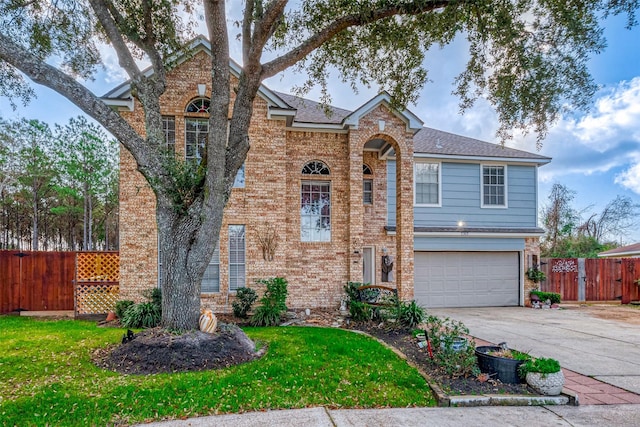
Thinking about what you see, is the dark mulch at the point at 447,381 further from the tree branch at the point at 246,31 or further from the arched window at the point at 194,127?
the arched window at the point at 194,127

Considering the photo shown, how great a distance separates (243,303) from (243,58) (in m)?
5.91

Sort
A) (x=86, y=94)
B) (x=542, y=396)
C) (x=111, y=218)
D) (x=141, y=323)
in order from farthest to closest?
1. (x=111, y=218)
2. (x=141, y=323)
3. (x=86, y=94)
4. (x=542, y=396)

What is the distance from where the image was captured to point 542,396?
4430 mm

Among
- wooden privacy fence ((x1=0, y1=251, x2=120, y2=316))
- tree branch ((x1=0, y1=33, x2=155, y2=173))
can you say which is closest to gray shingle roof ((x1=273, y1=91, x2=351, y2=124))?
tree branch ((x1=0, y1=33, x2=155, y2=173))

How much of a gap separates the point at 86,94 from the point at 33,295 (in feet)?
26.0

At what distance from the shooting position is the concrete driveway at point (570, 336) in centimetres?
571

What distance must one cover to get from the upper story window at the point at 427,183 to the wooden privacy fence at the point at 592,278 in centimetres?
530

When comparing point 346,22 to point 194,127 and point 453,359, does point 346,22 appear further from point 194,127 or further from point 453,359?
point 453,359

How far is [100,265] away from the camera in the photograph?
9.96m

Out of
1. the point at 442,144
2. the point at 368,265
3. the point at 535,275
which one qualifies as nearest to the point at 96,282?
the point at 368,265

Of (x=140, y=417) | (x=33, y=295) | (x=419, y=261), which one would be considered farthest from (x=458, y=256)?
(x=33, y=295)

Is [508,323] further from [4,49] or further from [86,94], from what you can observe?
[4,49]

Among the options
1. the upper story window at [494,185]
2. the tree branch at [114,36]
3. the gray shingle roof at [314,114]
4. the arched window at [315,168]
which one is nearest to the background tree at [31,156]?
the gray shingle roof at [314,114]

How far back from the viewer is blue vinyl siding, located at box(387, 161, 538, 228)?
41.1 ft
